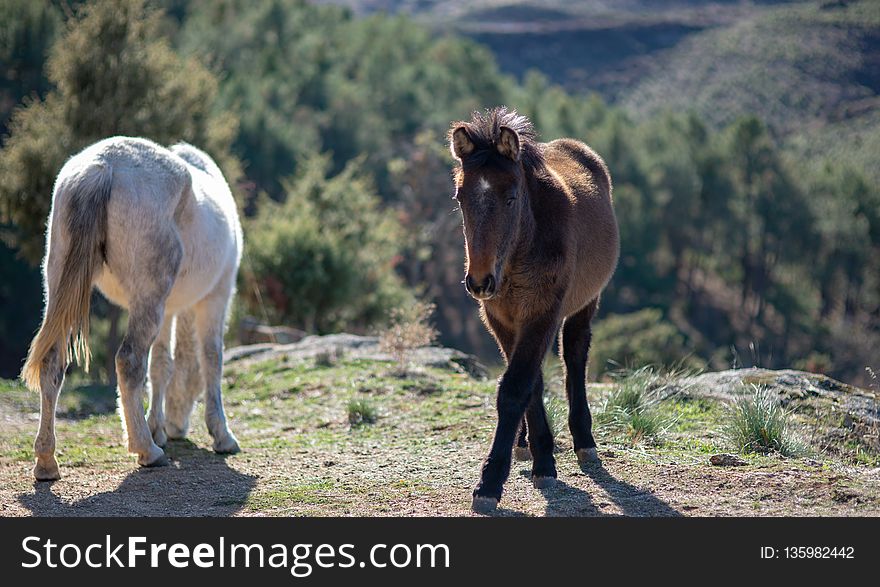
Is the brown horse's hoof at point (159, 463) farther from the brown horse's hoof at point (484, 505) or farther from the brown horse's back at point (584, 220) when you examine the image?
the brown horse's back at point (584, 220)

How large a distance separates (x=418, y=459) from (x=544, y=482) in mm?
1325

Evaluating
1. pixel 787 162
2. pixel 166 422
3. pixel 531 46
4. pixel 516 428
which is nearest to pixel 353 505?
pixel 516 428

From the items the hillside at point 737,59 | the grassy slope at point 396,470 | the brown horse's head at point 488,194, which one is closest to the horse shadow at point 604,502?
the grassy slope at point 396,470

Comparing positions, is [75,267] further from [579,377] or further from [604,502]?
[604,502]

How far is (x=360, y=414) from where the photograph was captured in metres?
8.37

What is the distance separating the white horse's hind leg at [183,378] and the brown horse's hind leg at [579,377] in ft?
10.8

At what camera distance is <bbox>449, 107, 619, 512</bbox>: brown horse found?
5.01 metres

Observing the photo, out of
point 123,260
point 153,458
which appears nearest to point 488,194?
point 123,260

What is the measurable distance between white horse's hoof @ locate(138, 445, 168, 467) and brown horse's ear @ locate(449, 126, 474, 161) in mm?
3375

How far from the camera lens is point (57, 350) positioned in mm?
6277

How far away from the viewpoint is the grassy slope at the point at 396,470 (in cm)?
534

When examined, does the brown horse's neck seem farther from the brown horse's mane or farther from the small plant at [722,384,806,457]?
the small plant at [722,384,806,457]

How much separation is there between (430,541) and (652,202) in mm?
52862

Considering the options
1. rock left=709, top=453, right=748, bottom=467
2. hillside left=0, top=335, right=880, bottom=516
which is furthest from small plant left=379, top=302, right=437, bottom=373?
rock left=709, top=453, right=748, bottom=467
